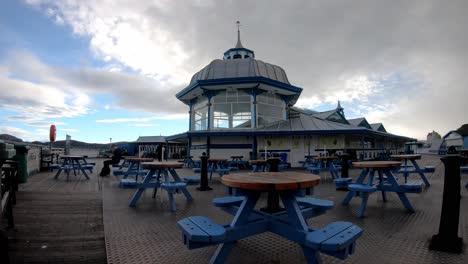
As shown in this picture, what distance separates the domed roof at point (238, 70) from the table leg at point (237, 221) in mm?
16623

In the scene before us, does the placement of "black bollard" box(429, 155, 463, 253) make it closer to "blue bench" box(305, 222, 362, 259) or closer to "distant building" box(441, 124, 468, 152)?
"blue bench" box(305, 222, 362, 259)

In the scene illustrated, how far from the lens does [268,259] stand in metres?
2.73

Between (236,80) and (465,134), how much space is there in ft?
144

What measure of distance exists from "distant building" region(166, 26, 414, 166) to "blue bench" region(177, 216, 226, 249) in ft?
46.5

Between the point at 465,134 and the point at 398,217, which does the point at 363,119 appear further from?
the point at 398,217

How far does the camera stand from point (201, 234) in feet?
6.94

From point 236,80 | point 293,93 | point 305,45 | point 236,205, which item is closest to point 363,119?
point 293,93

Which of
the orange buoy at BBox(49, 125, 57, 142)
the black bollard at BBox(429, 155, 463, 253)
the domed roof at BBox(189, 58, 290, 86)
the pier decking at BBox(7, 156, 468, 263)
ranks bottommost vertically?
the pier decking at BBox(7, 156, 468, 263)

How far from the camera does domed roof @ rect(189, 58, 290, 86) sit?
19.1 metres

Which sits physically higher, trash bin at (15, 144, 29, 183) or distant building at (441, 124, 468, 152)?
distant building at (441, 124, 468, 152)

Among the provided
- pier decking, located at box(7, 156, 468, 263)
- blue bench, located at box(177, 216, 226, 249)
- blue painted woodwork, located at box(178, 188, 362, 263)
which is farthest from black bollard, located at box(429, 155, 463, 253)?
blue bench, located at box(177, 216, 226, 249)

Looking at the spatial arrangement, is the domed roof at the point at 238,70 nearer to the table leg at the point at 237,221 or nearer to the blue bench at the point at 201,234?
the table leg at the point at 237,221

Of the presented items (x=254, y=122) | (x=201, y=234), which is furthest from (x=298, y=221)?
(x=254, y=122)

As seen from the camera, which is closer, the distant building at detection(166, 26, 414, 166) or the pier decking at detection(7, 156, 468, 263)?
the pier decking at detection(7, 156, 468, 263)
